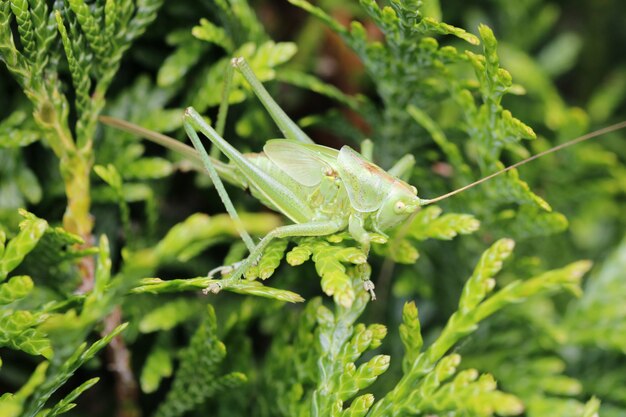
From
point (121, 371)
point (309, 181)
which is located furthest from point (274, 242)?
point (121, 371)

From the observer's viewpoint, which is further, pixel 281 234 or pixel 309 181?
pixel 309 181

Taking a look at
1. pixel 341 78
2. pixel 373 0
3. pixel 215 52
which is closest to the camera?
pixel 373 0

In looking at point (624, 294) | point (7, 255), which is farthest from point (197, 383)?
point (624, 294)

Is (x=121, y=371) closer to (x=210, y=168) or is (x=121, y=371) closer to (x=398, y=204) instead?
(x=210, y=168)

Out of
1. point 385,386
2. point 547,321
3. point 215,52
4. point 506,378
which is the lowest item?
point 385,386

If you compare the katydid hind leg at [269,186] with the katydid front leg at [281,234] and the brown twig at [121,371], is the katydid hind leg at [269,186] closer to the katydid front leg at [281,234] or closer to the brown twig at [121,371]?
the katydid front leg at [281,234]

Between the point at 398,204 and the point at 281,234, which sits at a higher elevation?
the point at 398,204

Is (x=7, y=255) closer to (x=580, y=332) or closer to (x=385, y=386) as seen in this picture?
(x=385, y=386)

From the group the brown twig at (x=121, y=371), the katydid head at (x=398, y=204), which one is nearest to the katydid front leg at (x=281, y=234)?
the katydid head at (x=398, y=204)
